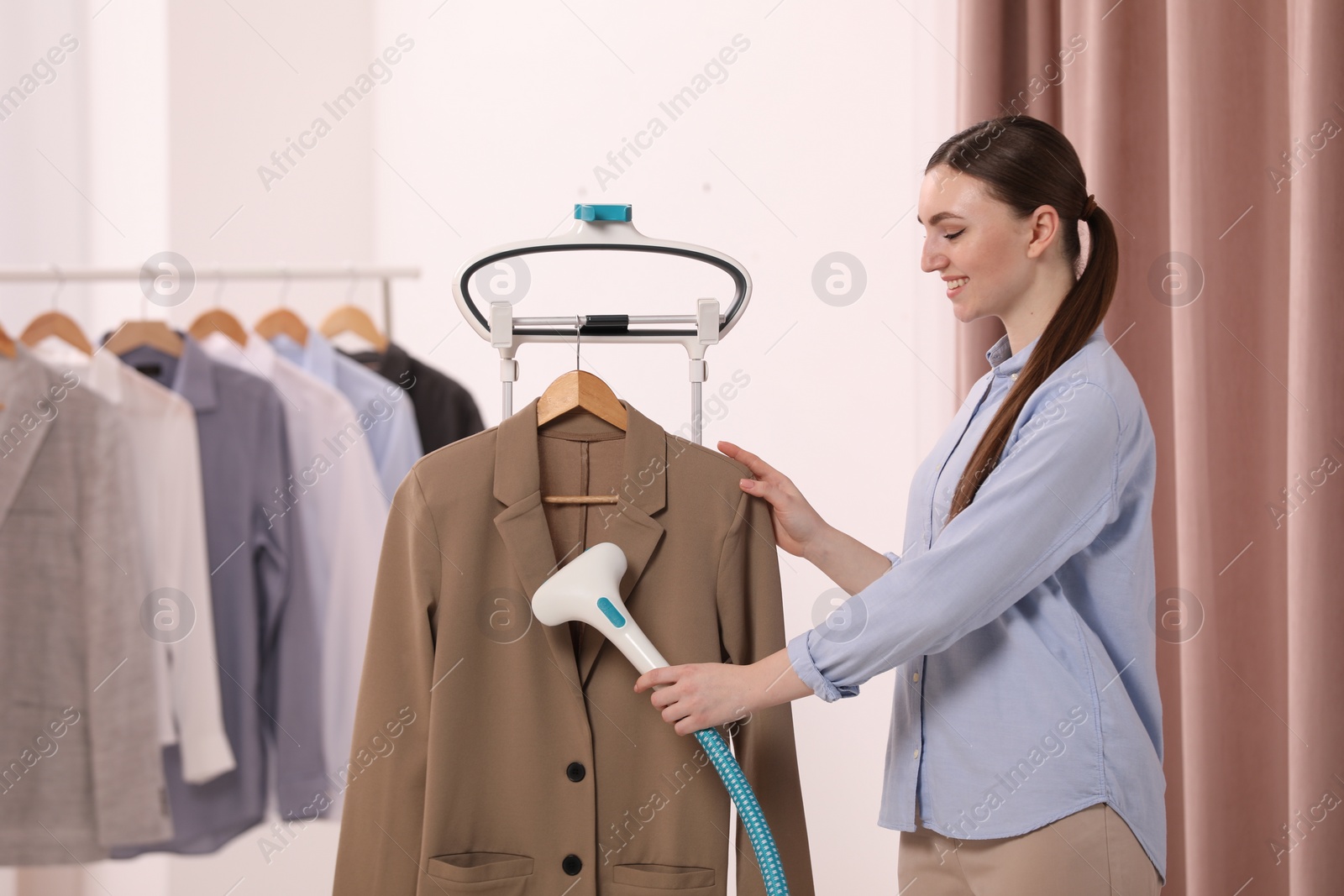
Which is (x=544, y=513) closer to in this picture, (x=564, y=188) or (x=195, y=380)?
(x=195, y=380)

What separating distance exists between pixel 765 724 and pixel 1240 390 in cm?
89

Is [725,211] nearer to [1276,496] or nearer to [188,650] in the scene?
[1276,496]

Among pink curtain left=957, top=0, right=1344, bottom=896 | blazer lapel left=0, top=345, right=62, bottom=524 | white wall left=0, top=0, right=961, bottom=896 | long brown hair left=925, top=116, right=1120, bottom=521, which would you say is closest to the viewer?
long brown hair left=925, top=116, right=1120, bottom=521

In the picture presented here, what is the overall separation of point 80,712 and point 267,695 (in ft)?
0.97

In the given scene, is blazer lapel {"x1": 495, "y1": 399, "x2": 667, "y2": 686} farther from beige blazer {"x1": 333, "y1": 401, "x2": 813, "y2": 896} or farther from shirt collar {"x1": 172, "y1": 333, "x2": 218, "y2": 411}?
shirt collar {"x1": 172, "y1": 333, "x2": 218, "y2": 411}

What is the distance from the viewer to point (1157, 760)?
1085mm

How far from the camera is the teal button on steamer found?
3.38ft

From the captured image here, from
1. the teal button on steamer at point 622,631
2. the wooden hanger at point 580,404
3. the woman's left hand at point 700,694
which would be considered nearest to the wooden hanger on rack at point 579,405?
the wooden hanger at point 580,404

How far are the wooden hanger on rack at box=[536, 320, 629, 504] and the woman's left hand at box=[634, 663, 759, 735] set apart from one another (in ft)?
0.78

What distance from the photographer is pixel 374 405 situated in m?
1.92

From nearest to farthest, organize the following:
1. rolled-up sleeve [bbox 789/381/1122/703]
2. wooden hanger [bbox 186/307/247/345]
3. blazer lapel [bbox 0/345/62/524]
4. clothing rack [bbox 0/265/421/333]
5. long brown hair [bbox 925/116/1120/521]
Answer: rolled-up sleeve [bbox 789/381/1122/703] < long brown hair [bbox 925/116/1120/521] < blazer lapel [bbox 0/345/62/524] < clothing rack [bbox 0/265/421/333] < wooden hanger [bbox 186/307/247/345]

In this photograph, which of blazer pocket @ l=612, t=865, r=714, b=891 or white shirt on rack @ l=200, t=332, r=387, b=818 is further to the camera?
white shirt on rack @ l=200, t=332, r=387, b=818

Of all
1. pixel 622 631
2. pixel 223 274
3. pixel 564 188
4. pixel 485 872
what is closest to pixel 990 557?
pixel 622 631

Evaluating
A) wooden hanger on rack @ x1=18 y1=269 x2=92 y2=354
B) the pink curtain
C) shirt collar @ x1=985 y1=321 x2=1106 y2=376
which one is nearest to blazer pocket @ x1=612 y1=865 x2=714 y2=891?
shirt collar @ x1=985 y1=321 x2=1106 y2=376
